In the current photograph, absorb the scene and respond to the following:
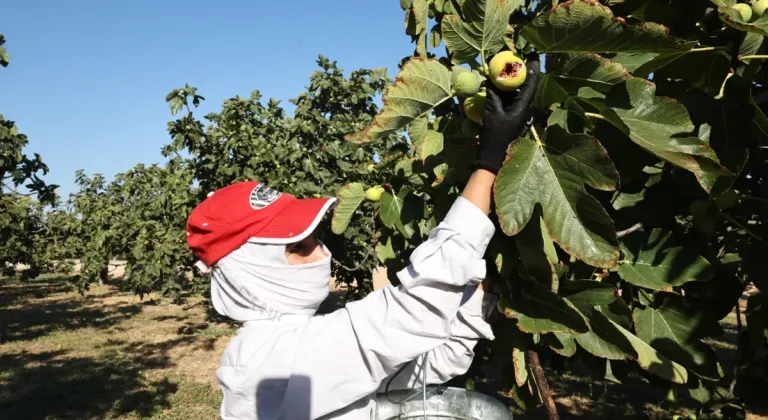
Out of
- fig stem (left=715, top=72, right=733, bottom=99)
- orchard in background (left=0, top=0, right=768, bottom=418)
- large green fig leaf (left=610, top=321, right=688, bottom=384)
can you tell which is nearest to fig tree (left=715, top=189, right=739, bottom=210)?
orchard in background (left=0, top=0, right=768, bottom=418)

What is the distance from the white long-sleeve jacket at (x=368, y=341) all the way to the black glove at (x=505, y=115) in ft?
0.45

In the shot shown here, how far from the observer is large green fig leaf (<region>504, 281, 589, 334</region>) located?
124 centimetres

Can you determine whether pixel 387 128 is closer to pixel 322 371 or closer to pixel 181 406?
pixel 322 371

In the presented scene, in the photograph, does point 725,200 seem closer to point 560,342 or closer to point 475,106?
point 560,342

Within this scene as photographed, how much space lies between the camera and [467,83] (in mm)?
1224

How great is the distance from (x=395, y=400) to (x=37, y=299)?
18.4 meters

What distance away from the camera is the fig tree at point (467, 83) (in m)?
1.23

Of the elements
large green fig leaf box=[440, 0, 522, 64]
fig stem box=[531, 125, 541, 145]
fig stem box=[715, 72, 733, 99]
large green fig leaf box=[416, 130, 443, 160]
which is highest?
large green fig leaf box=[440, 0, 522, 64]

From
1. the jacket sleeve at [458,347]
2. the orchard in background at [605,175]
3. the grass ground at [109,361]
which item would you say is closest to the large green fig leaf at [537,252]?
the orchard in background at [605,175]

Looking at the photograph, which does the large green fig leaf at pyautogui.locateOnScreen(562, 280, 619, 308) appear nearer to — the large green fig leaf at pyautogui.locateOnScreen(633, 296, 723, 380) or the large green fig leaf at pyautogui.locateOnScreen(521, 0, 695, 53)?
the large green fig leaf at pyautogui.locateOnScreen(633, 296, 723, 380)

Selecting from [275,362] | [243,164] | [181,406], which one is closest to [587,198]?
[275,362]

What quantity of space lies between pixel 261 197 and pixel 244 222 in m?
0.13

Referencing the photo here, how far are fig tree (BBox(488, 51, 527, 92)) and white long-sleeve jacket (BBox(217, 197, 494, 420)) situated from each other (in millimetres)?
277

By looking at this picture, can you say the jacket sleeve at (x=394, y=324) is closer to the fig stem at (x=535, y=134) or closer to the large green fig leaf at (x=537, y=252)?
the large green fig leaf at (x=537, y=252)
